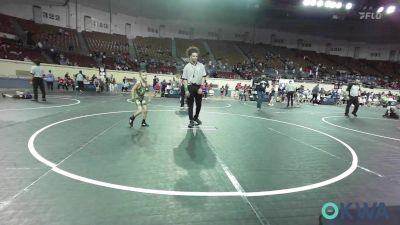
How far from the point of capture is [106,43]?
3297cm

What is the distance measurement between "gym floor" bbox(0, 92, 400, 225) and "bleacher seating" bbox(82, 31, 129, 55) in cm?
2611

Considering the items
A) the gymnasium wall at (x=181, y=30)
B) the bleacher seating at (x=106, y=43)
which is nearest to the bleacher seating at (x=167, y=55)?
the bleacher seating at (x=106, y=43)

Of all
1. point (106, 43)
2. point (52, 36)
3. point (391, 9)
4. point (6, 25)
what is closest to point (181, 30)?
point (106, 43)

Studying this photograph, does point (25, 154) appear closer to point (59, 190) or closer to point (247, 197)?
point (59, 190)

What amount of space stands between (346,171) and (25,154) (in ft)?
17.4

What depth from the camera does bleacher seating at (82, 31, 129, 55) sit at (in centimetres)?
3158

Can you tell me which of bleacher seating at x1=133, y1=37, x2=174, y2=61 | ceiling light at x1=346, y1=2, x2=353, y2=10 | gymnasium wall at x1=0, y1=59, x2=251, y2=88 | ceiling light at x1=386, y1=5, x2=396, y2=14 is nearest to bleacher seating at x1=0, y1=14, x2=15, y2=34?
gymnasium wall at x1=0, y1=59, x2=251, y2=88

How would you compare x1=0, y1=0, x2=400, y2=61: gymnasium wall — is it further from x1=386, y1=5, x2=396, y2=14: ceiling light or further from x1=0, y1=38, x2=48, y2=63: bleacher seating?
x1=386, y1=5, x2=396, y2=14: ceiling light

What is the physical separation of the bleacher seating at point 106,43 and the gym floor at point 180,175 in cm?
2611

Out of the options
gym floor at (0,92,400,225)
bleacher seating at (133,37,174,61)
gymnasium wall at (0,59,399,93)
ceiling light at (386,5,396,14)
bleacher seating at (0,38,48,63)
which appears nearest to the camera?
gym floor at (0,92,400,225)

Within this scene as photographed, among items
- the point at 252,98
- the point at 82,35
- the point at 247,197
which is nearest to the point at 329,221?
the point at 247,197

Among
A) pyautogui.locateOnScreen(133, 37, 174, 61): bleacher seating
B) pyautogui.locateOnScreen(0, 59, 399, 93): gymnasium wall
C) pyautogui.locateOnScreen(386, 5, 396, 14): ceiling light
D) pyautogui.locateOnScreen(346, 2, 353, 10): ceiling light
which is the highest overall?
pyautogui.locateOnScreen(346, 2, 353, 10): ceiling light

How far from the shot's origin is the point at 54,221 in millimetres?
2695

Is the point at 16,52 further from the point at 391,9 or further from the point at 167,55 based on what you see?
the point at 391,9
